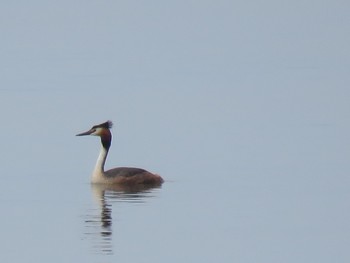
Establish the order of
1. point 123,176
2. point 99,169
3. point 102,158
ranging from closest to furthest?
point 123,176
point 99,169
point 102,158

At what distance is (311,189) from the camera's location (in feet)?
97.7

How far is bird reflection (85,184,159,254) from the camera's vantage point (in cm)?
2561

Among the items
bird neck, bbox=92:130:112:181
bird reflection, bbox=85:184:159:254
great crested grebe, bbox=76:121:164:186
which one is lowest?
bird reflection, bbox=85:184:159:254

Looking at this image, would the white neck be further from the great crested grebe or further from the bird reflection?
the bird reflection

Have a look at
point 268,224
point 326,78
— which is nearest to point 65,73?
point 326,78

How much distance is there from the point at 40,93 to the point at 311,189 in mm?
16864

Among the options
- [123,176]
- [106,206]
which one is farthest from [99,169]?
[106,206]

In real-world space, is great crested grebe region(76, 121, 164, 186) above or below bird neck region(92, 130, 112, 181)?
below

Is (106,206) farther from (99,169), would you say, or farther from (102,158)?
(102,158)

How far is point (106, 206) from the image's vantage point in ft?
94.6

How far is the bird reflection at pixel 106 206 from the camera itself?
84.0 ft

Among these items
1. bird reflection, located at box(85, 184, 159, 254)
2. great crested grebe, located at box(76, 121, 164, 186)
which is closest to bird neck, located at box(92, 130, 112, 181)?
great crested grebe, located at box(76, 121, 164, 186)

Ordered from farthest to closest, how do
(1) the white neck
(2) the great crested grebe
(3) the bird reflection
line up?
(1) the white neck, (2) the great crested grebe, (3) the bird reflection

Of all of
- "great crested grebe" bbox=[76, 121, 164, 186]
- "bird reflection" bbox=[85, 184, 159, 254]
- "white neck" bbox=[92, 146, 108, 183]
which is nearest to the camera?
"bird reflection" bbox=[85, 184, 159, 254]
